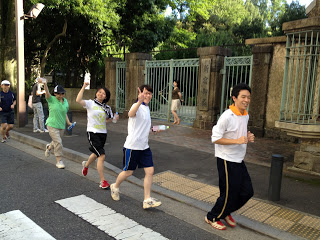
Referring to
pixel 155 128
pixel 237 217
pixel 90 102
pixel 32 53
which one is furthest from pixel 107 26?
pixel 237 217

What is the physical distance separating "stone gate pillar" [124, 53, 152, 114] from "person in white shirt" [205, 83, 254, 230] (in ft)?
32.3

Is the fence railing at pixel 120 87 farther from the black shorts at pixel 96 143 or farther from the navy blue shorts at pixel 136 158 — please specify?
the navy blue shorts at pixel 136 158

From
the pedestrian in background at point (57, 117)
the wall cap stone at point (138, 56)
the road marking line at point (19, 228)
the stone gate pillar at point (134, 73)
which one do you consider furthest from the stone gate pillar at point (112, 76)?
the road marking line at point (19, 228)

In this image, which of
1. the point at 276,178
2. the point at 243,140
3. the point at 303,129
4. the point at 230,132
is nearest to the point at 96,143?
the point at 230,132

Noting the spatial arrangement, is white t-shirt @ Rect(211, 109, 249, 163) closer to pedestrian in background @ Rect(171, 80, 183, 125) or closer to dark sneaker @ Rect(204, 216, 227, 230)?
dark sneaker @ Rect(204, 216, 227, 230)

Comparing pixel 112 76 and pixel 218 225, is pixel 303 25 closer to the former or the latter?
pixel 218 225

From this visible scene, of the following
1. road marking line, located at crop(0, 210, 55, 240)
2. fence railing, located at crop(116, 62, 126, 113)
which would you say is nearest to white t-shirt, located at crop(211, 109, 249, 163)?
road marking line, located at crop(0, 210, 55, 240)

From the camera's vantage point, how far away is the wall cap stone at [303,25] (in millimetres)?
5133

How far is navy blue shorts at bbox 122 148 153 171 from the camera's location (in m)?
4.01

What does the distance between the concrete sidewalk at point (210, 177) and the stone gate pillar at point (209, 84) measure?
871mm

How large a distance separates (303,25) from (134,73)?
29.0 feet

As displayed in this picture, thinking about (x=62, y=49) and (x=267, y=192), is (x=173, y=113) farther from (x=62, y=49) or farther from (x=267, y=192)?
(x=62, y=49)

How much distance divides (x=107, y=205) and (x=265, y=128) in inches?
261

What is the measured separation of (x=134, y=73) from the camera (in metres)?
13.3
